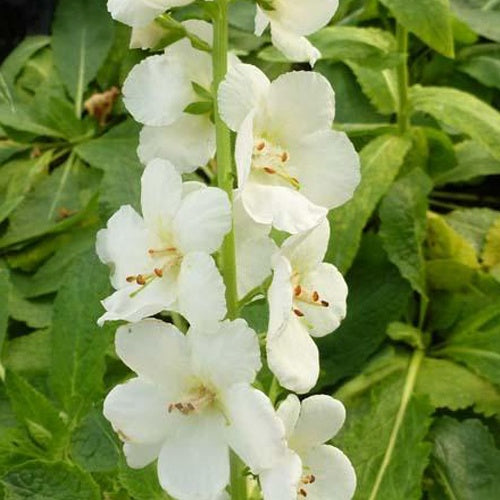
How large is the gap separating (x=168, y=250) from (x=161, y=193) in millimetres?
35

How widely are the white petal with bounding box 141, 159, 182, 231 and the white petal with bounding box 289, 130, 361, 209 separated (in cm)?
8

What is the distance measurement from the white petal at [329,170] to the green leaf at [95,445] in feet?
1.20

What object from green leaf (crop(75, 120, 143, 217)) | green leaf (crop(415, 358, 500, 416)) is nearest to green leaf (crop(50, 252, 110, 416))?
green leaf (crop(75, 120, 143, 217))

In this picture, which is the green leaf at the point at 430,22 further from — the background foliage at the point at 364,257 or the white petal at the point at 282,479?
the white petal at the point at 282,479

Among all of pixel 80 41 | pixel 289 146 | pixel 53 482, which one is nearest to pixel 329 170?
pixel 289 146

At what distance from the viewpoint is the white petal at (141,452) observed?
2.02 ft

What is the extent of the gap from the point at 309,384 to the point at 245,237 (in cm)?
10

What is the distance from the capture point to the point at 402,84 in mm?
1267

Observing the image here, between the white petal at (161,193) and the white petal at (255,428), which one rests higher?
the white petal at (161,193)

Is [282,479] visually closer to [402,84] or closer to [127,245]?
[127,245]

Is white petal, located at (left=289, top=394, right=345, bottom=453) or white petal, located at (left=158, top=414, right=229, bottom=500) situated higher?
white petal, located at (left=158, top=414, right=229, bottom=500)

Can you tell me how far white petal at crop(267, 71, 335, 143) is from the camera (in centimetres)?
60

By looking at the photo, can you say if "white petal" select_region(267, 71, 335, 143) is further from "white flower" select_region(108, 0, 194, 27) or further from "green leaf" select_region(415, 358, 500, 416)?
"green leaf" select_region(415, 358, 500, 416)

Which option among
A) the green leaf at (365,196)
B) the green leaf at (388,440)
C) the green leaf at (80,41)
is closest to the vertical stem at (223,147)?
the green leaf at (388,440)
